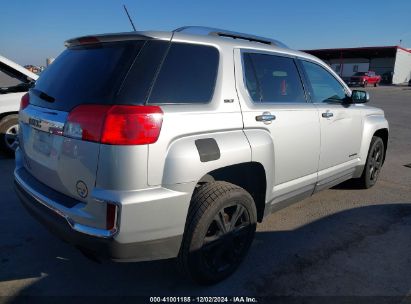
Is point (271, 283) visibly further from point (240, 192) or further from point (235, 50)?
point (235, 50)

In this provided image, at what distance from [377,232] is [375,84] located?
44.7 metres

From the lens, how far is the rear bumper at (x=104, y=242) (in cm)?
232

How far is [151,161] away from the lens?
2.30 meters

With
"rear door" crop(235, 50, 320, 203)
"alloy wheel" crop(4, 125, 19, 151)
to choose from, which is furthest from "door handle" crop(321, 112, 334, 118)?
"alloy wheel" crop(4, 125, 19, 151)

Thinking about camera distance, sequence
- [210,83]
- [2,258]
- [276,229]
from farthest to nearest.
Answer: [276,229], [2,258], [210,83]

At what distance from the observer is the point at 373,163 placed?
532 centimetres

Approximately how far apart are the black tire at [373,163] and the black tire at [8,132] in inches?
211

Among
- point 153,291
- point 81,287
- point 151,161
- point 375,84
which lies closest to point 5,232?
point 81,287

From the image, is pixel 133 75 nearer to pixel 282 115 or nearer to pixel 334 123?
pixel 282 115

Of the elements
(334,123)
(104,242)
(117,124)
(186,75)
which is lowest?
(104,242)

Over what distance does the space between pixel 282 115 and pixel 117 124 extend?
163 centimetres

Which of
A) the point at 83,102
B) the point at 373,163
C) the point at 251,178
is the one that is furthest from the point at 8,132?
the point at 373,163

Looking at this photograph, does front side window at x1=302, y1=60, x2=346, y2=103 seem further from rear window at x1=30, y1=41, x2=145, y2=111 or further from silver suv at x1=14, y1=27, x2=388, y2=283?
rear window at x1=30, y1=41, x2=145, y2=111

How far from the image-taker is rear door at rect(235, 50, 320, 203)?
3049mm
